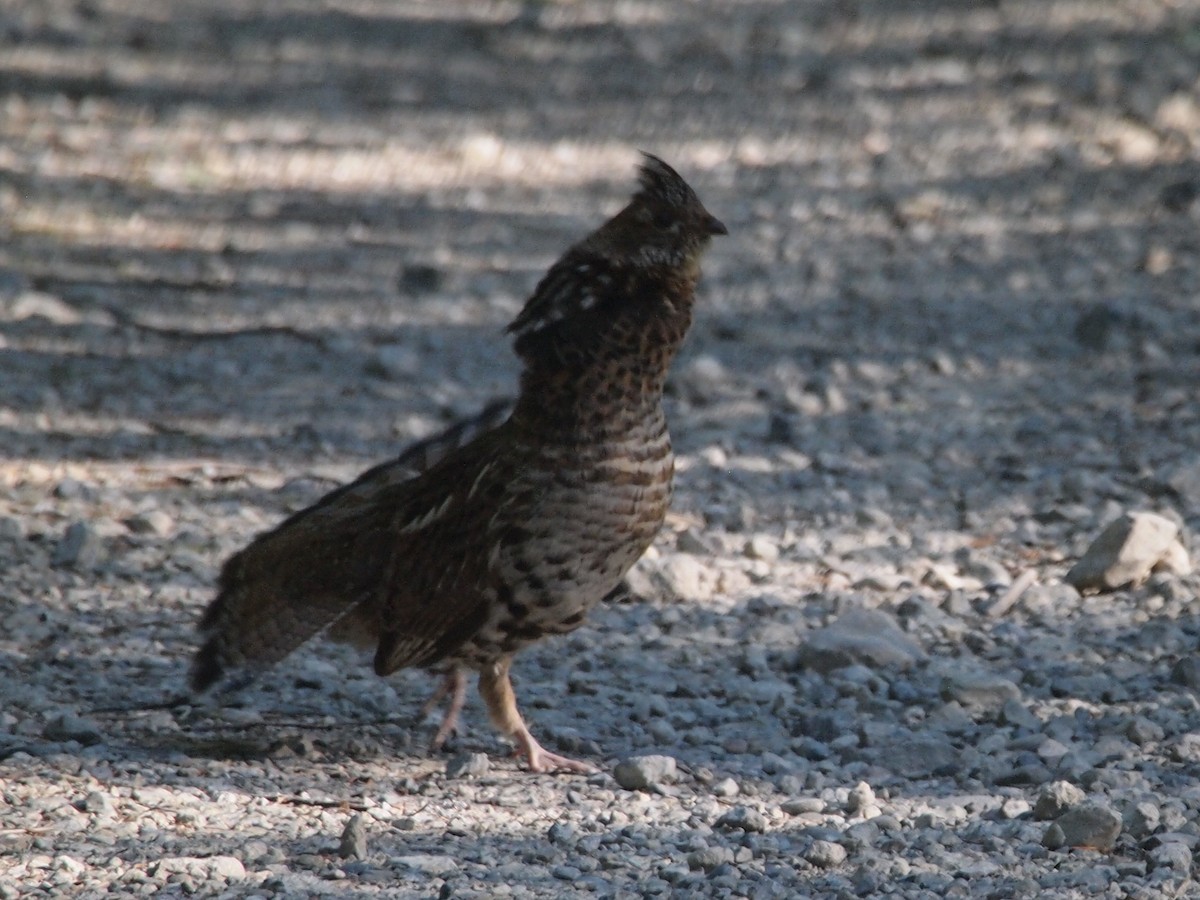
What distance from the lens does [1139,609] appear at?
6.68 m

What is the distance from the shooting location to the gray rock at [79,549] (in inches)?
266

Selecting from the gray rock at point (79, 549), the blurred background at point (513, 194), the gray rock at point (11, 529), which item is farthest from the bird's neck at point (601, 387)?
the blurred background at point (513, 194)

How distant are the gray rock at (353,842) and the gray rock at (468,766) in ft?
2.49

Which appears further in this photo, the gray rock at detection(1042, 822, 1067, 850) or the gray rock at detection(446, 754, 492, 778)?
the gray rock at detection(446, 754, 492, 778)

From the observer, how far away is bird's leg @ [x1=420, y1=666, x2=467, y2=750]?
563 cm

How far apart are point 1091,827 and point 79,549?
12.0ft

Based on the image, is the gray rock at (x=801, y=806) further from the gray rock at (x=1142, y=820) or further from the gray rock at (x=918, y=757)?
the gray rock at (x=1142, y=820)

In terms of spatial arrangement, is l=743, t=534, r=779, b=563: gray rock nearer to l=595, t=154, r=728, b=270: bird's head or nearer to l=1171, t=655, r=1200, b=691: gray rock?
l=1171, t=655, r=1200, b=691: gray rock

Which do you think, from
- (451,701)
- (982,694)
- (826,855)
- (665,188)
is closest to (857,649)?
(982,694)

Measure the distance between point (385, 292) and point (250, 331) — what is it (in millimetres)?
862

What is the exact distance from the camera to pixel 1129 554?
22.2 feet

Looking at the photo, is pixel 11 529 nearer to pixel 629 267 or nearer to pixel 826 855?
pixel 629 267

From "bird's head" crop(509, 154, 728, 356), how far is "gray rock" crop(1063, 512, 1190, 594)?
2.16 m

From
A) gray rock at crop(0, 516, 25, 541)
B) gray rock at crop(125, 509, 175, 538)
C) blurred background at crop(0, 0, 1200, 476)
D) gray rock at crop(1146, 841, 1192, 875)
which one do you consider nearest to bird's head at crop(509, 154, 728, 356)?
gray rock at crop(1146, 841, 1192, 875)
